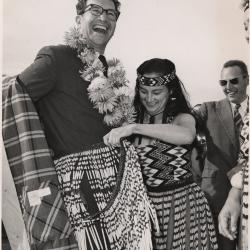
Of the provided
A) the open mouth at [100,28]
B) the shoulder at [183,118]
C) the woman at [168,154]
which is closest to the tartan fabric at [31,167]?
the woman at [168,154]

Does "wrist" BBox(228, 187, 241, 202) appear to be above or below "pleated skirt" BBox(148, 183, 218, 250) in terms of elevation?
above

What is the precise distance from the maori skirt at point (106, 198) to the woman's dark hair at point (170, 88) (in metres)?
0.20

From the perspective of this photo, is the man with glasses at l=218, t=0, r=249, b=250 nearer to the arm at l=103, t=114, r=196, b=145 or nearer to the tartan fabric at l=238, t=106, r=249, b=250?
the tartan fabric at l=238, t=106, r=249, b=250

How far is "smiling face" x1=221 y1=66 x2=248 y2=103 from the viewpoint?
1.59 metres

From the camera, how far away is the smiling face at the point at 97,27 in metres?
1.62

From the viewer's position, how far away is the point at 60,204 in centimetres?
159

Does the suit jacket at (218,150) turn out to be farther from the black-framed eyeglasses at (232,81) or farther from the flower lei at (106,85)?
the flower lei at (106,85)

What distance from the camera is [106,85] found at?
63.5 inches

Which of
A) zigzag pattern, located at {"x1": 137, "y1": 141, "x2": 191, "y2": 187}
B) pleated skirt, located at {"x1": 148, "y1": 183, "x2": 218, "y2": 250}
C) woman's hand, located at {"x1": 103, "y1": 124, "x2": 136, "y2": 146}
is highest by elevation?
woman's hand, located at {"x1": 103, "y1": 124, "x2": 136, "y2": 146}

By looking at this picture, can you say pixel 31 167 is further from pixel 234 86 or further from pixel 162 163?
pixel 234 86

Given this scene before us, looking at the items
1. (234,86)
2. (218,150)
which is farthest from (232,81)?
(218,150)

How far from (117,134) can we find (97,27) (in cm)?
42

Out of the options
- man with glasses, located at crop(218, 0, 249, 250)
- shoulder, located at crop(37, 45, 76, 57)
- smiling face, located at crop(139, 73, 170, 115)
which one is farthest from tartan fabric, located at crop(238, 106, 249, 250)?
shoulder, located at crop(37, 45, 76, 57)

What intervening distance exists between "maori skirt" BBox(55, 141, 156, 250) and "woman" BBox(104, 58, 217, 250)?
5cm
